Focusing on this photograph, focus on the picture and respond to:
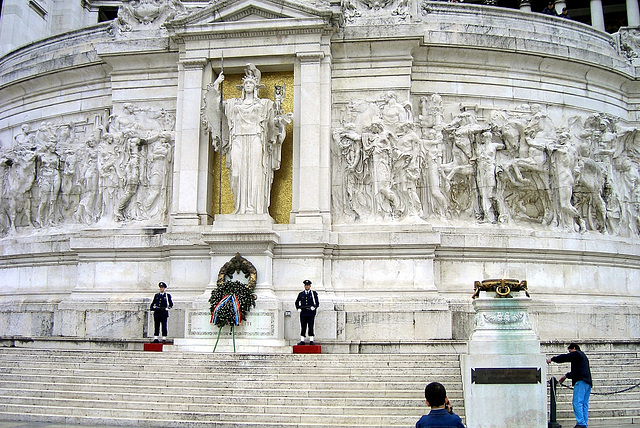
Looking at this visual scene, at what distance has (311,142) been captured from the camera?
2052 cm

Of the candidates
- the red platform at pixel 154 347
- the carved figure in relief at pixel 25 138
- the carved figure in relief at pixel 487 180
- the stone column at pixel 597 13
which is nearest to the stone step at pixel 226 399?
the red platform at pixel 154 347

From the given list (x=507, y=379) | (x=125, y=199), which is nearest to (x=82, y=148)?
(x=125, y=199)

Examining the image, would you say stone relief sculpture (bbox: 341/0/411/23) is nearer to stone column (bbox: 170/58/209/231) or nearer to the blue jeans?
stone column (bbox: 170/58/209/231)

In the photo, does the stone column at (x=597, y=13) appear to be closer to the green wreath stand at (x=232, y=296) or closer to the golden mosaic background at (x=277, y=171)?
the golden mosaic background at (x=277, y=171)

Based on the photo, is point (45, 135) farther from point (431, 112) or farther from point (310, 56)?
point (431, 112)

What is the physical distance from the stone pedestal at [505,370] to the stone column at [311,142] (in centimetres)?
843

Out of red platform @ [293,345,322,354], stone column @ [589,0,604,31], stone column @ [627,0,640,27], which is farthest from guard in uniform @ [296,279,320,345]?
stone column @ [627,0,640,27]

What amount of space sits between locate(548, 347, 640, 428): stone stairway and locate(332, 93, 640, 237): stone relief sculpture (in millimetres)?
5988

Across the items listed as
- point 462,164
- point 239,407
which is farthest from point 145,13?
point 239,407

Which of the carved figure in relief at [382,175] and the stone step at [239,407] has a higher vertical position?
the carved figure in relief at [382,175]

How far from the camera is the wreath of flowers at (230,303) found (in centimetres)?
1806

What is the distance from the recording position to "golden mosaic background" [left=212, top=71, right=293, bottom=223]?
68.4ft

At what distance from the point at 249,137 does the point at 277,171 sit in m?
1.59

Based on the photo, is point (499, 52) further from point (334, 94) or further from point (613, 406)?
point (613, 406)
